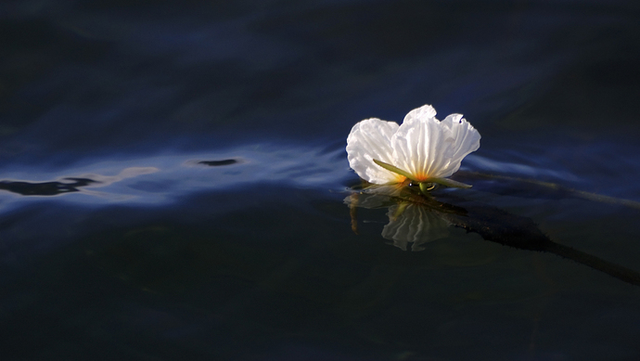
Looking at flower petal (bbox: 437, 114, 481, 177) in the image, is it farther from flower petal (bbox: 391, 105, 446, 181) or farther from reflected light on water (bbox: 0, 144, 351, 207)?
reflected light on water (bbox: 0, 144, 351, 207)

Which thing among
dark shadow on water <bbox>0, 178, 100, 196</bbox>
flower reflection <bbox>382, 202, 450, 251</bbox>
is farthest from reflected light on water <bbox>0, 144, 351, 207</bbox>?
flower reflection <bbox>382, 202, 450, 251</bbox>

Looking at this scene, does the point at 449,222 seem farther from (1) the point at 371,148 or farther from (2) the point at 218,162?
(2) the point at 218,162

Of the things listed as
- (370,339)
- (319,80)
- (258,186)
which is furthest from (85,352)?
(319,80)

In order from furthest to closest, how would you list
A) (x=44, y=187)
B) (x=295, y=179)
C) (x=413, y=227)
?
(x=44, y=187)
(x=295, y=179)
(x=413, y=227)

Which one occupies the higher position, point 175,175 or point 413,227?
point 175,175

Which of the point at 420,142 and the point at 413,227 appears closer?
the point at 420,142

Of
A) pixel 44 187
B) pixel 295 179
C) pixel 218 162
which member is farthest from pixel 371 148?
pixel 44 187

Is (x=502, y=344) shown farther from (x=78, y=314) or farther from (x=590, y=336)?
(x=78, y=314)

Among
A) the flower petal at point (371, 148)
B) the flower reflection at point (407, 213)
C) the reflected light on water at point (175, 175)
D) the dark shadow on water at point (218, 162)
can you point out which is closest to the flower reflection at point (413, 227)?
the flower reflection at point (407, 213)
